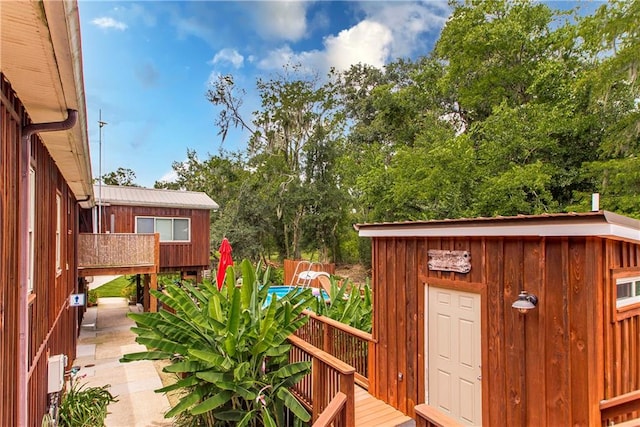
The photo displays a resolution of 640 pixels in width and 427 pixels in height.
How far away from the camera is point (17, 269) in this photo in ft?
10.2

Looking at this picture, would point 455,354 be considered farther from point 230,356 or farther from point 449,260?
point 230,356

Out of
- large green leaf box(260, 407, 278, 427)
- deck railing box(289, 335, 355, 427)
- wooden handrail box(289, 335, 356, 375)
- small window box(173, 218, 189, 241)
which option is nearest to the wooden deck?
deck railing box(289, 335, 355, 427)

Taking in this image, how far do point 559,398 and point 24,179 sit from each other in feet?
17.6

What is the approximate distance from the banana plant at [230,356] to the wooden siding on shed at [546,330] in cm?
201

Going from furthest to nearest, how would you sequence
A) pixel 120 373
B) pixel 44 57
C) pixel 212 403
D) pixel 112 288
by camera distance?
pixel 112 288 → pixel 120 373 → pixel 212 403 → pixel 44 57

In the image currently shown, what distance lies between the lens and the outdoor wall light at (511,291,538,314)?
3881 millimetres

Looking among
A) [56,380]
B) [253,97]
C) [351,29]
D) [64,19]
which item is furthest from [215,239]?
[64,19]

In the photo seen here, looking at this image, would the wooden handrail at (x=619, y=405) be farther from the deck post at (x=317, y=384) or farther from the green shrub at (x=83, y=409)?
the green shrub at (x=83, y=409)

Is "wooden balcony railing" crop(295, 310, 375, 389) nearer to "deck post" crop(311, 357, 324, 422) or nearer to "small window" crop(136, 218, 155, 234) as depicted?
"deck post" crop(311, 357, 324, 422)

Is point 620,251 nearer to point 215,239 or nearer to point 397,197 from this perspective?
point 397,197

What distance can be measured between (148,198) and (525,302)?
50.0ft

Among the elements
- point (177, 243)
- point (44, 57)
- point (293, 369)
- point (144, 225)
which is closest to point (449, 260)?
point (293, 369)

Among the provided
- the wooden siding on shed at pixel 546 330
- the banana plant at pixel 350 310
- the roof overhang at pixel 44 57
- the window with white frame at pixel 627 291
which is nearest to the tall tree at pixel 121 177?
the banana plant at pixel 350 310

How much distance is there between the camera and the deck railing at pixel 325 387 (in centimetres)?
402
